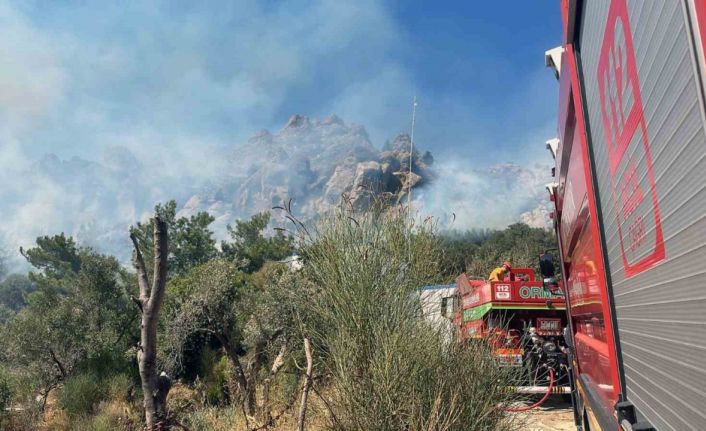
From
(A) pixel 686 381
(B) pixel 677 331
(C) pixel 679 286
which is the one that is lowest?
(A) pixel 686 381

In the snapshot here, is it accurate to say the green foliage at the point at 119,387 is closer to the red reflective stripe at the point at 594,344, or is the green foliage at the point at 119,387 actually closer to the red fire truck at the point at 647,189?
the red reflective stripe at the point at 594,344

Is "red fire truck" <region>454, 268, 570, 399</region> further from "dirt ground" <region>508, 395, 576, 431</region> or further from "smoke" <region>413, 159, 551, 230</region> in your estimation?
"smoke" <region>413, 159, 551, 230</region>

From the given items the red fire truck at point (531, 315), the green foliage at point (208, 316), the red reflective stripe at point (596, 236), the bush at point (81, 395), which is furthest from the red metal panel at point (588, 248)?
the bush at point (81, 395)

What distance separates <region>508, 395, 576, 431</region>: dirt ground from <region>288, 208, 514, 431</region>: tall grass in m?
2.38

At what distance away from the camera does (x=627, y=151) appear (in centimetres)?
161

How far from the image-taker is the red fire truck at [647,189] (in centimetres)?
108

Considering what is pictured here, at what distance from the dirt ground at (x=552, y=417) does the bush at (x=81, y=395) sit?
8.79 meters

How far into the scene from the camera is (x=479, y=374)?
513 centimetres

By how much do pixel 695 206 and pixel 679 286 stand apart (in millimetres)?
263

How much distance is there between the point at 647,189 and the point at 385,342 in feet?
11.7

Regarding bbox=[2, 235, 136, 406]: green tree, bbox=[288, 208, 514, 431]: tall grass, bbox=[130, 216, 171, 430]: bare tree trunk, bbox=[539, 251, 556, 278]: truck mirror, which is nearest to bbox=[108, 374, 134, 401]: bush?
bbox=[2, 235, 136, 406]: green tree

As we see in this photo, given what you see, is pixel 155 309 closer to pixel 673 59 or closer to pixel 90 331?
pixel 673 59

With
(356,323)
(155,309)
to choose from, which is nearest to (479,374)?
(356,323)

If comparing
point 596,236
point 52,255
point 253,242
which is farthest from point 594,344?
point 253,242
